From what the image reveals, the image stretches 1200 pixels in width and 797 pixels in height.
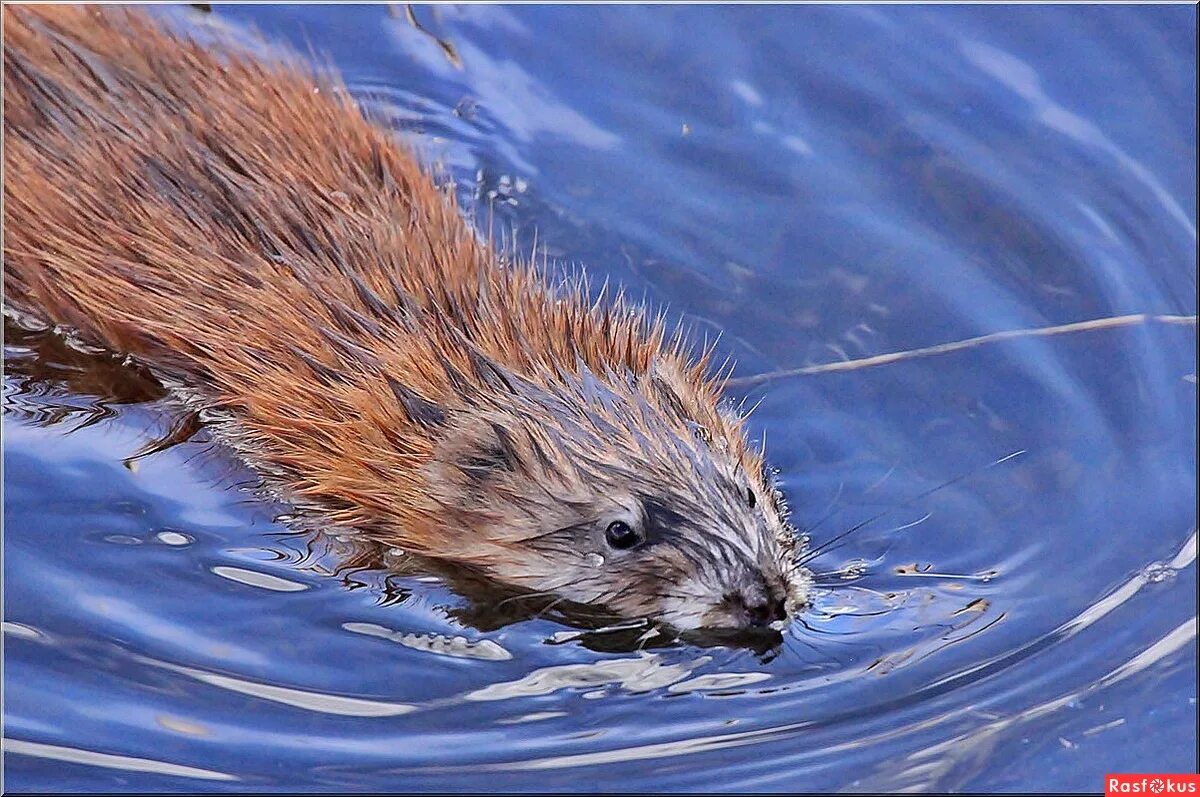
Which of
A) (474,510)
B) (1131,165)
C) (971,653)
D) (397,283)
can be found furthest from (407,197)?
(1131,165)

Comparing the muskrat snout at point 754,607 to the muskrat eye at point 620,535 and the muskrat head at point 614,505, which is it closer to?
the muskrat head at point 614,505

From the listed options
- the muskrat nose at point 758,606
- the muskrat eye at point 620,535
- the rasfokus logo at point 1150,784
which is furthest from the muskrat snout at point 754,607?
the rasfokus logo at point 1150,784

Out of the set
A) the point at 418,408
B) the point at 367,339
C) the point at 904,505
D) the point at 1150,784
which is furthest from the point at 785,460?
the point at 1150,784

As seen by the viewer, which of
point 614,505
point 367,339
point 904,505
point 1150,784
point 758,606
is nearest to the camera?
point 1150,784

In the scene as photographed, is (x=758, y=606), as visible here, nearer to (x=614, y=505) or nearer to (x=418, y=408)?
(x=614, y=505)

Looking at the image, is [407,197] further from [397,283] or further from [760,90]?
[760,90]
